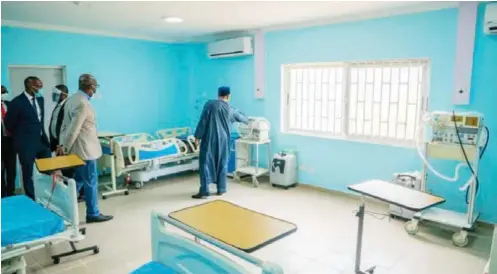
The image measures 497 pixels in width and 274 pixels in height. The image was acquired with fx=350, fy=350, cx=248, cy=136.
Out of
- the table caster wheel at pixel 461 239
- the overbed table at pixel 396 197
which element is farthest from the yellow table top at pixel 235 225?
the table caster wheel at pixel 461 239

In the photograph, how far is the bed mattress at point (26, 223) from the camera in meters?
2.16

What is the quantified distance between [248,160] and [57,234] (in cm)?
359

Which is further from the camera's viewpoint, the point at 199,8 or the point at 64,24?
the point at 64,24

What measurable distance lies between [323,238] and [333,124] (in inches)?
76.8

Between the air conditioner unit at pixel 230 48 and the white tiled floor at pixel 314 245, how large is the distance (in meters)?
2.37

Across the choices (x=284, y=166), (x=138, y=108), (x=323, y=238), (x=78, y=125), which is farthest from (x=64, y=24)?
(x=323, y=238)

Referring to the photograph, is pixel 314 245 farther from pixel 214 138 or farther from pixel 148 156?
pixel 148 156

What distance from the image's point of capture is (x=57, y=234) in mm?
2365

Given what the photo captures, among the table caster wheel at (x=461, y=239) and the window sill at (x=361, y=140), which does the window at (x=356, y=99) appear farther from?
the table caster wheel at (x=461, y=239)

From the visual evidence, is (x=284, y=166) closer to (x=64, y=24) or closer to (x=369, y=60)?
(x=369, y=60)

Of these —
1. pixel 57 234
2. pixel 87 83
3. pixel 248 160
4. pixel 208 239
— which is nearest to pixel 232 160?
pixel 248 160

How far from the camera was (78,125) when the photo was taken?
3.43 meters

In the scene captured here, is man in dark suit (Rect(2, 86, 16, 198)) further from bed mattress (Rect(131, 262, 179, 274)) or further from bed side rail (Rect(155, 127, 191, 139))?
bed mattress (Rect(131, 262, 179, 274))

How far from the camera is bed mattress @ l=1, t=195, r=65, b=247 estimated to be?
2.16 meters
